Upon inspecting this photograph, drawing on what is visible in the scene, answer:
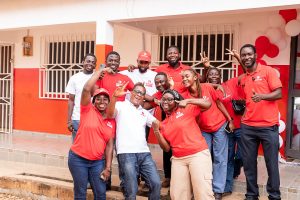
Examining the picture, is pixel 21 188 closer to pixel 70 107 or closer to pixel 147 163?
pixel 70 107

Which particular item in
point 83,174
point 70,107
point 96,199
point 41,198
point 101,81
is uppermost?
point 101,81

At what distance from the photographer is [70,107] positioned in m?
5.69

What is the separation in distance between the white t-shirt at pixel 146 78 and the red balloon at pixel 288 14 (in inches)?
107

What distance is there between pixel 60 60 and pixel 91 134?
5.43 metres

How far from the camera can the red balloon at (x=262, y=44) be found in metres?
6.87

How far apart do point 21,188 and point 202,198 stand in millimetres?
3336

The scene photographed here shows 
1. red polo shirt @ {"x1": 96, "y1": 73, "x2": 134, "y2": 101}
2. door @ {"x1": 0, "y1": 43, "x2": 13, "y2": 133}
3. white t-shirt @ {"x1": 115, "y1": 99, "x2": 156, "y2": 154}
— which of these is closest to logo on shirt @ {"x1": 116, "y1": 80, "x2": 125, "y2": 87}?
red polo shirt @ {"x1": 96, "y1": 73, "x2": 134, "y2": 101}

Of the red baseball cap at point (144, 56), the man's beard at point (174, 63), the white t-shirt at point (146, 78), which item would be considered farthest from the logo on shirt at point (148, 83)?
the man's beard at point (174, 63)

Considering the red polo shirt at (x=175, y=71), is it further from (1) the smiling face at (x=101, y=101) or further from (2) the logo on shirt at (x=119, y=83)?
(1) the smiling face at (x=101, y=101)

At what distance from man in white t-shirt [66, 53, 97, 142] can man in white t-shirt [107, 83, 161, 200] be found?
1.26 meters

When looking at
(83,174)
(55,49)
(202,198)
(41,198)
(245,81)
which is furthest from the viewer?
(55,49)

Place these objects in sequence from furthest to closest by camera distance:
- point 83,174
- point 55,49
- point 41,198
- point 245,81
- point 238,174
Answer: point 55,49 → point 41,198 → point 238,174 → point 245,81 → point 83,174

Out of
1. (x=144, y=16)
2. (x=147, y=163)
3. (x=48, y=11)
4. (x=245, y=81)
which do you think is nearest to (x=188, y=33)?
(x=144, y=16)

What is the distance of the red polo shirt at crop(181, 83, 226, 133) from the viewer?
4.65 m
